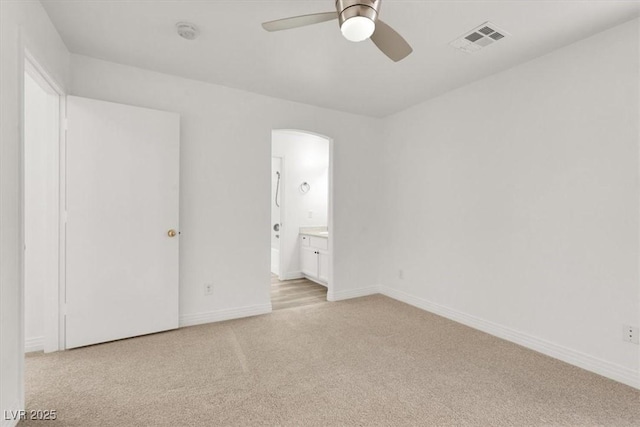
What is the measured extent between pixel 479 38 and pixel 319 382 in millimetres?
2804

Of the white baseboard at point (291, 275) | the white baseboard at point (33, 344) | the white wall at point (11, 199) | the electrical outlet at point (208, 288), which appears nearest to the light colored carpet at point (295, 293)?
the white baseboard at point (291, 275)

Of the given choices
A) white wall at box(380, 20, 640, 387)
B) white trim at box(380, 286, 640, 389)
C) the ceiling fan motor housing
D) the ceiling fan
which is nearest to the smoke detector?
the ceiling fan

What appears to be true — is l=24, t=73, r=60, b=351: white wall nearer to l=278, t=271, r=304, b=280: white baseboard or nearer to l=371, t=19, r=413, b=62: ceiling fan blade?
l=371, t=19, r=413, b=62: ceiling fan blade

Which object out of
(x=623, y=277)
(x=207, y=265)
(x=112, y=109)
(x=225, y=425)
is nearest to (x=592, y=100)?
(x=623, y=277)

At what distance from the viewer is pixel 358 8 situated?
1417 millimetres

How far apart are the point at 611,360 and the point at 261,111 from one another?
3785 millimetres

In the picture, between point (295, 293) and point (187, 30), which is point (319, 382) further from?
A: point (187, 30)

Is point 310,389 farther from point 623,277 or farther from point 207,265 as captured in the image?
point 623,277

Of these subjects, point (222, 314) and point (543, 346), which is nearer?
point (543, 346)

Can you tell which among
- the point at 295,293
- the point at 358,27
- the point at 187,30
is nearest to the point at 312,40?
the point at 187,30

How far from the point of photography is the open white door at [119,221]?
2629 millimetres

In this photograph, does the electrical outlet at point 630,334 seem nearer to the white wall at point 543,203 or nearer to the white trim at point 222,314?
the white wall at point 543,203

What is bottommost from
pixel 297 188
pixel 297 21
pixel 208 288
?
pixel 208 288

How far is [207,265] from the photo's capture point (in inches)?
130
